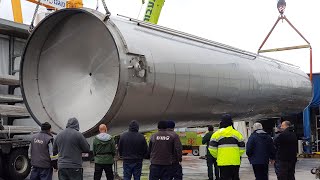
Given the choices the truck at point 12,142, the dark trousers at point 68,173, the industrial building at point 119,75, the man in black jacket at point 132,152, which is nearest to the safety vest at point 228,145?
the industrial building at point 119,75

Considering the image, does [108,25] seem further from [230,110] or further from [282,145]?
[282,145]

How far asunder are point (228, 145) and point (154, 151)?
1.21 metres

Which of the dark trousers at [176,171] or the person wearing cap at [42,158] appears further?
the dark trousers at [176,171]

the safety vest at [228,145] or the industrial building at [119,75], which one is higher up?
the industrial building at [119,75]

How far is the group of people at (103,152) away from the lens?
20.1ft

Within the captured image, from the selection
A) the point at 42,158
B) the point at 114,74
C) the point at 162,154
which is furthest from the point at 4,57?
the point at 114,74

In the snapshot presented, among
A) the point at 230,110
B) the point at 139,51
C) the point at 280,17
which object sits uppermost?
the point at 280,17

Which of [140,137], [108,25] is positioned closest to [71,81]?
[108,25]

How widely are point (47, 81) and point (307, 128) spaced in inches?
688

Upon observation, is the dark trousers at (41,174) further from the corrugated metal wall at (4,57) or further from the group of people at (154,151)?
the corrugated metal wall at (4,57)

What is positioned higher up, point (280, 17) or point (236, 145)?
point (280, 17)

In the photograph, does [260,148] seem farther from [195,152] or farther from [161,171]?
[195,152]

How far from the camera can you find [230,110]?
7.70 metres

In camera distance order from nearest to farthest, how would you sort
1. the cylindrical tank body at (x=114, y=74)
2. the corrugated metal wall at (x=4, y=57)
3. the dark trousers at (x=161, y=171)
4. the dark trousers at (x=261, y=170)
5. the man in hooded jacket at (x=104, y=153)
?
the cylindrical tank body at (x=114, y=74)
the dark trousers at (x=161, y=171)
the man in hooded jacket at (x=104, y=153)
the dark trousers at (x=261, y=170)
the corrugated metal wall at (x=4, y=57)
